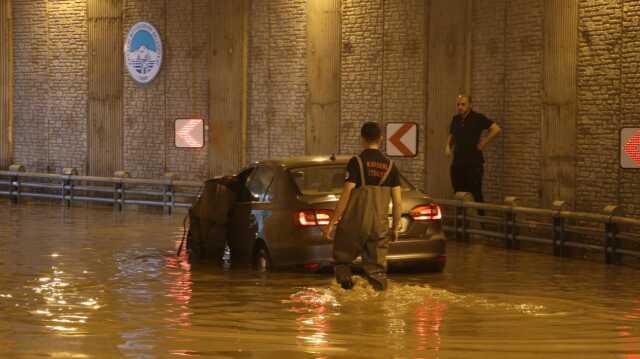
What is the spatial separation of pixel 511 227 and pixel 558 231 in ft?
3.78

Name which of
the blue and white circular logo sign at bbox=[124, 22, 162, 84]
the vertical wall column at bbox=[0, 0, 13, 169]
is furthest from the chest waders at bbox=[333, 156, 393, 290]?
the vertical wall column at bbox=[0, 0, 13, 169]

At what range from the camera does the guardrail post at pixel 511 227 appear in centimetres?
1959

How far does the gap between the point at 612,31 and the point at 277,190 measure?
6.38 m

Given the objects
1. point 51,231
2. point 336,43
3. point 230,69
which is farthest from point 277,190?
point 230,69

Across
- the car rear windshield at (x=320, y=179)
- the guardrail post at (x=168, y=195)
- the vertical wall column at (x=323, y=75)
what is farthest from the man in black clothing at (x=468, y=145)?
the guardrail post at (x=168, y=195)

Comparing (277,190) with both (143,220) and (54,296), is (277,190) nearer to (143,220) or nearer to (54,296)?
(54,296)

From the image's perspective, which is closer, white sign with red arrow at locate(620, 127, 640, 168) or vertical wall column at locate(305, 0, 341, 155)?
white sign with red arrow at locate(620, 127, 640, 168)

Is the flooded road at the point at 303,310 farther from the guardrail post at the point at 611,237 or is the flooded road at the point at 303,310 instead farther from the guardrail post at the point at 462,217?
the guardrail post at the point at 462,217

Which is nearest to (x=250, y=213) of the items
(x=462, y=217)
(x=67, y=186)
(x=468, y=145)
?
(x=462, y=217)

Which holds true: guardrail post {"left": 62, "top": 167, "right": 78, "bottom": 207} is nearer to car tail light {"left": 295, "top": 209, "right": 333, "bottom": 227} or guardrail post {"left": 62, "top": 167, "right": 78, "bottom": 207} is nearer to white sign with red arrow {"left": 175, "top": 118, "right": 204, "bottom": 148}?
white sign with red arrow {"left": 175, "top": 118, "right": 204, "bottom": 148}

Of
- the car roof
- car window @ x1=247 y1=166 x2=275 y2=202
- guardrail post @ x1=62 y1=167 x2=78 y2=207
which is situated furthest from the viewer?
guardrail post @ x1=62 y1=167 x2=78 y2=207

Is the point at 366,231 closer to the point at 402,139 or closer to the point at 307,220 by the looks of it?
the point at 307,220

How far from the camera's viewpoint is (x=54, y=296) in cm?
1325

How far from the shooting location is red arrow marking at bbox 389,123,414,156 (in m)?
23.3
